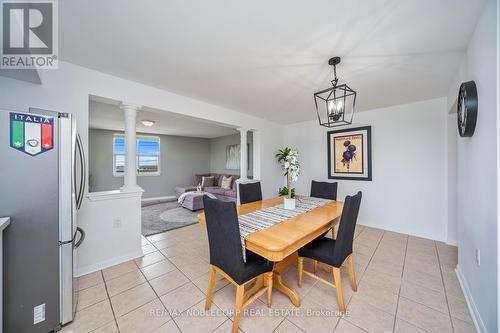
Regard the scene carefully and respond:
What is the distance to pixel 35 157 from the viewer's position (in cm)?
130

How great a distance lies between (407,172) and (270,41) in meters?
3.37

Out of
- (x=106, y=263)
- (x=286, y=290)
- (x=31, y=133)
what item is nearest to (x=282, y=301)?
(x=286, y=290)

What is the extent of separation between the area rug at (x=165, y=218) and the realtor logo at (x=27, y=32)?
275 cm

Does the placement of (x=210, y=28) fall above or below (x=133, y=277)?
above

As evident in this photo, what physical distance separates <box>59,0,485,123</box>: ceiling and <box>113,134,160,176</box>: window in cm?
453

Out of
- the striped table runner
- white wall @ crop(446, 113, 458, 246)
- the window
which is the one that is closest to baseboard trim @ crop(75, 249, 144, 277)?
the striped table runner

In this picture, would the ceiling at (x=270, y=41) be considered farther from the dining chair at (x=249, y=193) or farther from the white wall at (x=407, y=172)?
the dining chair at (x=249, y=193)

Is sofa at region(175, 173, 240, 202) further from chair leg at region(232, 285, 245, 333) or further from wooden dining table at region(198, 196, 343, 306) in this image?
chair leg at region(232, 285, 245, 333)

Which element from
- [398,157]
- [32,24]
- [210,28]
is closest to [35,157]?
[32,24]

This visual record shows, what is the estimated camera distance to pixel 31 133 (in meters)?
1.29

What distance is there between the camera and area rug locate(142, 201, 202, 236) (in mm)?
3646

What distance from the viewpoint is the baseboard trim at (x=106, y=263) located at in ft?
7.02

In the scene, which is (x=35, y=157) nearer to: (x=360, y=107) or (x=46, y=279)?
(x=46, y=279)

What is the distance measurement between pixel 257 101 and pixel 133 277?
3.06 meters
